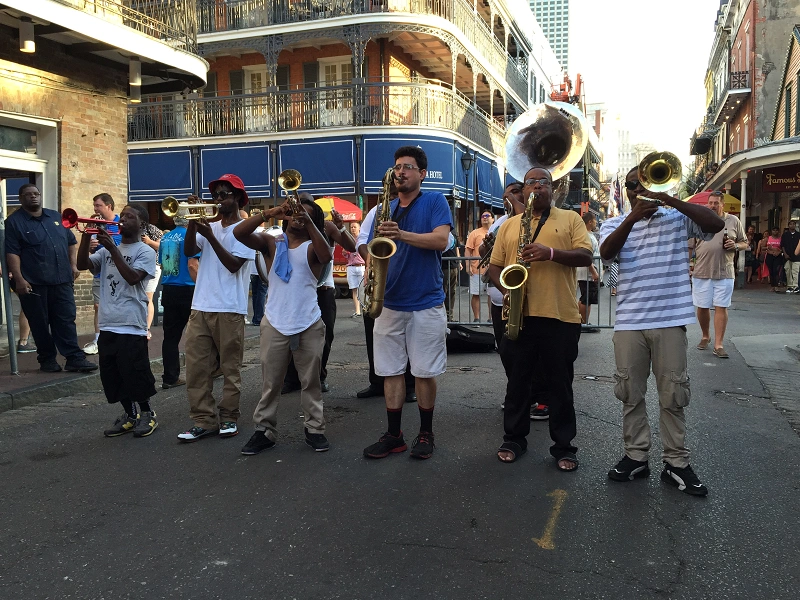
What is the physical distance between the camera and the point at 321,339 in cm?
498

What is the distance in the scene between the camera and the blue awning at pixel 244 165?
72.7 ft

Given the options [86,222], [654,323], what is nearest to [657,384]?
[654,323]

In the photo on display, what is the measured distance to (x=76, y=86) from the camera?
10781mm

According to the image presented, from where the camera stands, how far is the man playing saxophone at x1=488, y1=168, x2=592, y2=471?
4.43 meters

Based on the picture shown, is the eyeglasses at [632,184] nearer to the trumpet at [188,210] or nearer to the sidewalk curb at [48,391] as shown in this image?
the trumpet at [188,210]

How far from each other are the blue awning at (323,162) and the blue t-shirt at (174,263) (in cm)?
1469

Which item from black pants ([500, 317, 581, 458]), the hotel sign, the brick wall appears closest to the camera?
black pants ([500, 317, 581, 458])

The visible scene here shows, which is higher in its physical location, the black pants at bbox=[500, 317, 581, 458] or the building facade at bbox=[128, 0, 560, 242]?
the building facade at bbox=[128, 0, 560, 242]

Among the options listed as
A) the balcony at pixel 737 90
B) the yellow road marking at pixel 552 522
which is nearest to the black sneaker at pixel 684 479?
the yellow road marking at pixel 552 522

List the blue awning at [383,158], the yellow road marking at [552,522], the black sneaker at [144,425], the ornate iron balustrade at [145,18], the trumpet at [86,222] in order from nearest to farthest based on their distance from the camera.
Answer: the yellow road marking at [552,522] < the trumpet at [86,222] < the black sneaker at [144,425] < the ornate iron balustrade at [145,18] < the blue awning at [383,158]

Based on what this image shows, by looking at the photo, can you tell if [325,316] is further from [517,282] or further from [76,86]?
[76,86]

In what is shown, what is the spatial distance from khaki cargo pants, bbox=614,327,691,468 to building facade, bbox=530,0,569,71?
163 m

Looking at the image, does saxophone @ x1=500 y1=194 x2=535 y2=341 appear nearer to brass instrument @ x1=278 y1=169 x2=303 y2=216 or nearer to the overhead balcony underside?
brass instrument @ x1=278 y1=169 x2=303 y2=216

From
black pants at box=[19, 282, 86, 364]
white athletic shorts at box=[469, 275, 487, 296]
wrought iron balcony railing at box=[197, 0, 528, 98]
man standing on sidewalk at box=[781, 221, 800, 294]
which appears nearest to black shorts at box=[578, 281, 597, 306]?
white athletic shorts at box=[469, 275, 487, 296]
